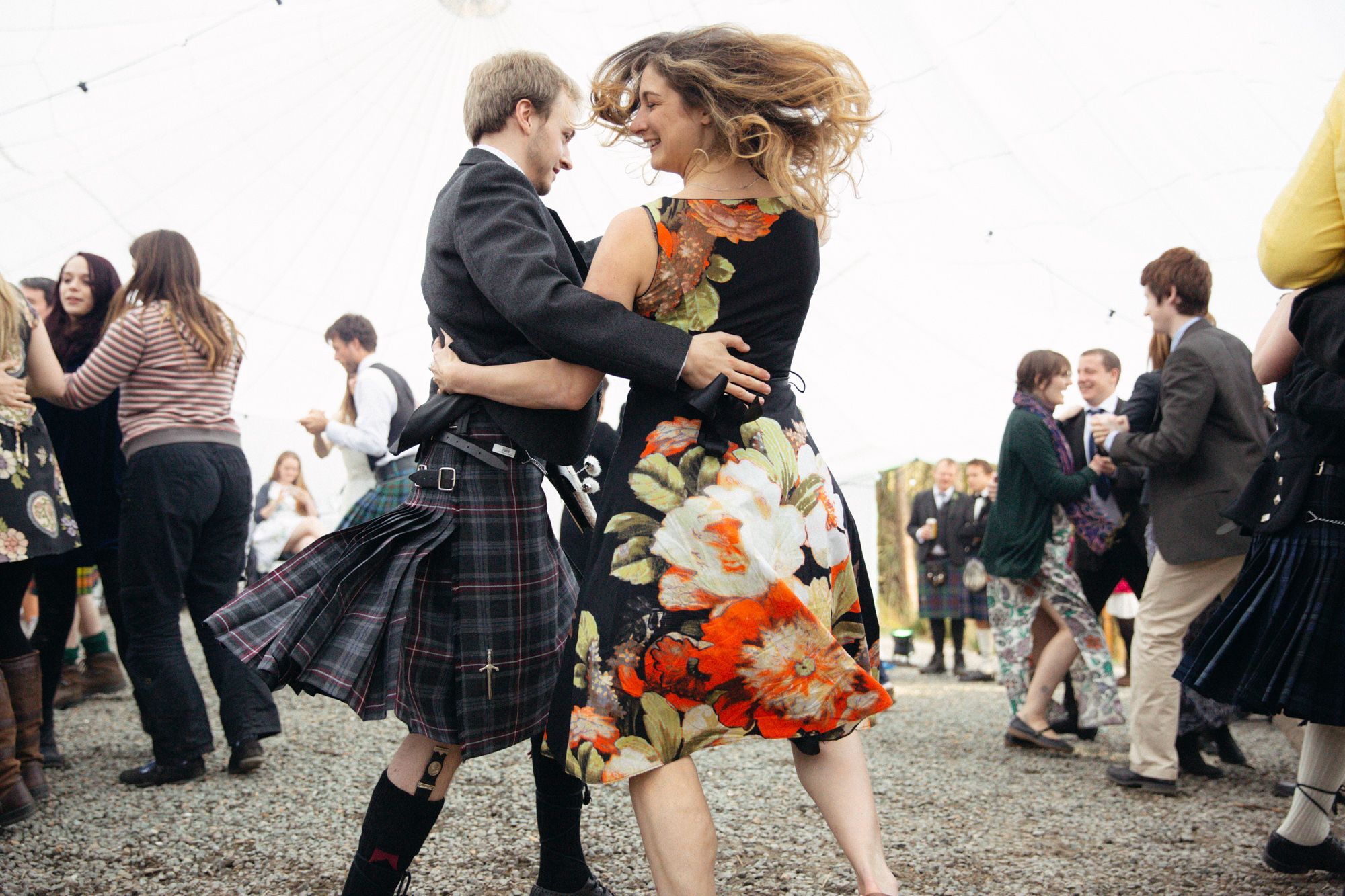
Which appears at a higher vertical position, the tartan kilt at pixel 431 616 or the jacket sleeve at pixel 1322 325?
the jacket sleeve at pixel 1322 325

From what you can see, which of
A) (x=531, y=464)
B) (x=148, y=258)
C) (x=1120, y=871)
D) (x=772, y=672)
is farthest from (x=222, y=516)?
(x=1120, y=871)

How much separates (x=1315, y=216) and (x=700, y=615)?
4.57 ft

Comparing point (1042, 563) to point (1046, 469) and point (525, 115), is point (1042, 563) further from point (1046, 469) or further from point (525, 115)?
point (525, 115)

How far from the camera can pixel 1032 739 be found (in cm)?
436

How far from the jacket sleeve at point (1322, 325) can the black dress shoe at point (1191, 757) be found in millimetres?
2496

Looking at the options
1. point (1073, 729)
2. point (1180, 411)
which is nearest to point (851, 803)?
point (1180, 411)

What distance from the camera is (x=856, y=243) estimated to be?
29.3 feet

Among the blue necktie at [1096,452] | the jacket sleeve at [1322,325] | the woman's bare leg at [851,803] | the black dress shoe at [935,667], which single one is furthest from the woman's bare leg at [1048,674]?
the black dress shoe at [935,667]

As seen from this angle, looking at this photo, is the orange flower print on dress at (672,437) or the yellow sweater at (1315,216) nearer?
the orange flower print on dress at (672,437)

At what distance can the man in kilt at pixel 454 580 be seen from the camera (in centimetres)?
171

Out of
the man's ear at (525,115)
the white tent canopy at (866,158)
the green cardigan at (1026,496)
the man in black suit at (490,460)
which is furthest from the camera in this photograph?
the white tent canopy at (866,158)

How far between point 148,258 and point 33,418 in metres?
0.73

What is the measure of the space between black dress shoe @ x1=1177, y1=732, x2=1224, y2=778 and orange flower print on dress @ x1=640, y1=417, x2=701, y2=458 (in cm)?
333

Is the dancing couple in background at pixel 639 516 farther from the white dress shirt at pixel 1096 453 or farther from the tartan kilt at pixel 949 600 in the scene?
the tartan kilt at pixel 949 600
